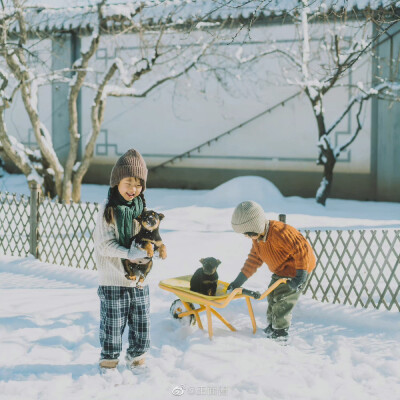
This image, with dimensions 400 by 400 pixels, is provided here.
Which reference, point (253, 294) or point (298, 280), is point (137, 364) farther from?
point (298, 280)

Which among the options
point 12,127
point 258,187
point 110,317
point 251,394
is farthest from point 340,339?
point 12,127

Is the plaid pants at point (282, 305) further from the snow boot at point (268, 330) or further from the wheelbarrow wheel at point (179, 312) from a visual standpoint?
the wheelbarrow wheel at point (179, 312)

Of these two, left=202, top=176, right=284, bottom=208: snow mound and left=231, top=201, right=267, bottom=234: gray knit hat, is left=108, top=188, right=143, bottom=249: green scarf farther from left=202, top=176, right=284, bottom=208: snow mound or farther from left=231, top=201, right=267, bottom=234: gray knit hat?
left=202, top=176, right=284, bottom=208: snow mound

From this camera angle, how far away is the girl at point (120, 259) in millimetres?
3566

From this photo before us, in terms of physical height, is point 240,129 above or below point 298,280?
above

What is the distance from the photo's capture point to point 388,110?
12680 mm

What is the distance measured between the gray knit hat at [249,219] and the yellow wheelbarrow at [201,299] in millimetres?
405

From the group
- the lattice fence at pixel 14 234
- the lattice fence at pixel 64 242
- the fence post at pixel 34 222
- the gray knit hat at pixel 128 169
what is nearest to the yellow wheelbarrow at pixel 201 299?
the gray knit hat at pixel 128 169

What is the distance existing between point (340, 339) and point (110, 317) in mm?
1776

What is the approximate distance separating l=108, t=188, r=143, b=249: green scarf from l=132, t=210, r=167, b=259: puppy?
0.06 m

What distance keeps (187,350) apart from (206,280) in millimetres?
530

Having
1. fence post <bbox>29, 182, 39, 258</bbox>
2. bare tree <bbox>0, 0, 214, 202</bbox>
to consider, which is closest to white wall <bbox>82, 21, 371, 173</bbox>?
bare tree <bbox>0, 0, 214, 202</bbox>

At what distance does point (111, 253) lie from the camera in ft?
11.6

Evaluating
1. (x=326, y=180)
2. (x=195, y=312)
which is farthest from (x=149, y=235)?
(x=326, y=180)
